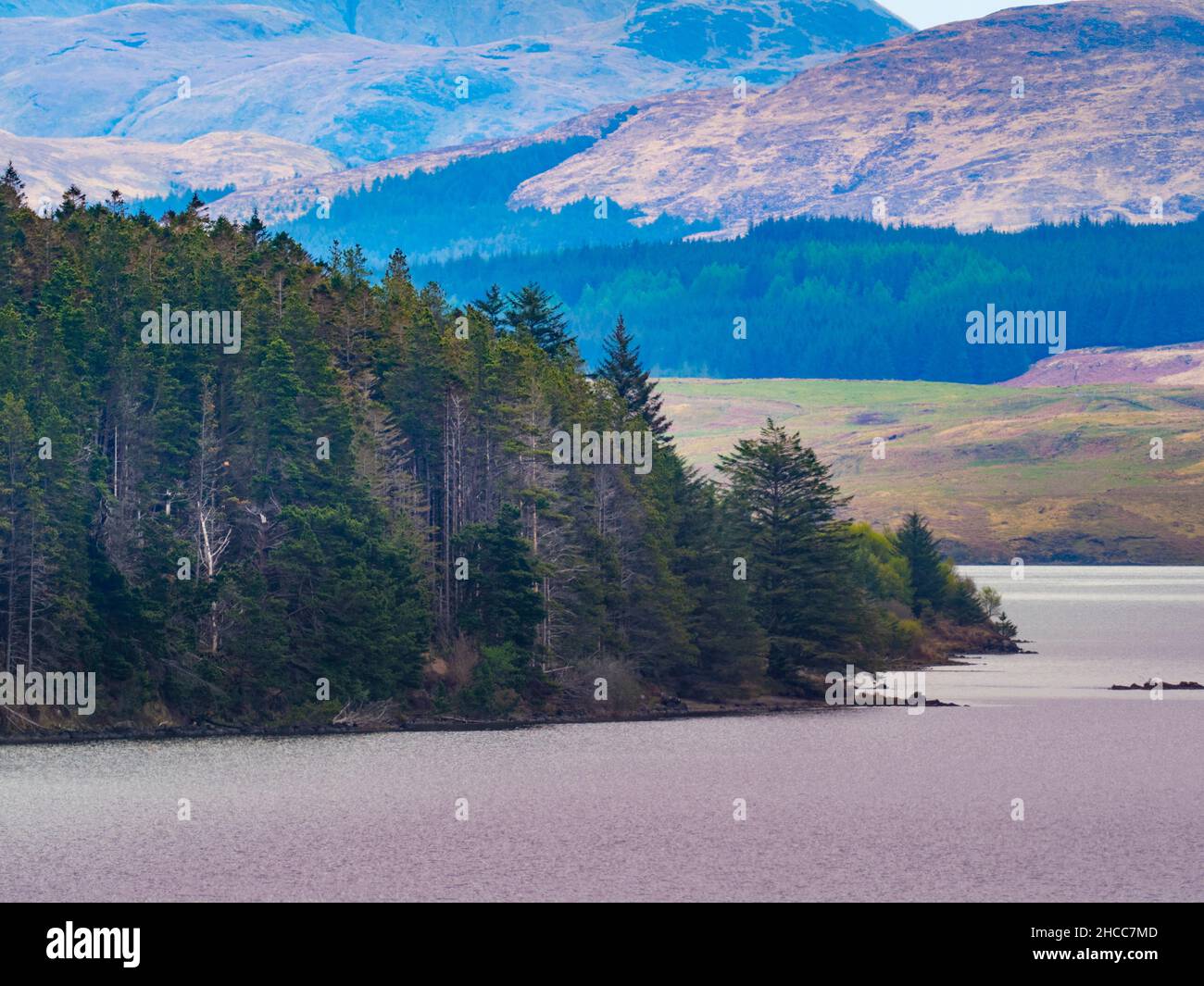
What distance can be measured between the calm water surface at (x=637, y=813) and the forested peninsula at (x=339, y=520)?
494 centimetres

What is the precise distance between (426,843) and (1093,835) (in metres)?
23.7

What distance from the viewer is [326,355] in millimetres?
105562

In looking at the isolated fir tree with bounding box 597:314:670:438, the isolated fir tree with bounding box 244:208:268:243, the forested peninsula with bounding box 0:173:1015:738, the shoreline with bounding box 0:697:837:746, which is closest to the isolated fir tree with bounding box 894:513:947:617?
the forested peninsula with bounding box 0:173:1015:738

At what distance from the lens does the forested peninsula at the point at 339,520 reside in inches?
3627

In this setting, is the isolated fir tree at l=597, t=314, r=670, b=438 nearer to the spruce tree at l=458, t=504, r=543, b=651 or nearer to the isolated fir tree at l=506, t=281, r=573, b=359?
the isolated fir tree at l=506, t=281, r=573, b=359

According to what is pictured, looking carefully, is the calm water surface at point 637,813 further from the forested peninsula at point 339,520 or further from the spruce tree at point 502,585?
the spruce tree at point 502,585

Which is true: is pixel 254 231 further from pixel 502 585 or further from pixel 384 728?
pixel 384 728

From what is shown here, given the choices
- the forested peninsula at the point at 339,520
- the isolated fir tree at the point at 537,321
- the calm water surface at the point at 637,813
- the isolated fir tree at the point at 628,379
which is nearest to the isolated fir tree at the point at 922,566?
the forested peninsula at the point at 339,520

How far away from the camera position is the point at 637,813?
73875mm

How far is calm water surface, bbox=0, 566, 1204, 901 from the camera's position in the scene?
60406 millimetres

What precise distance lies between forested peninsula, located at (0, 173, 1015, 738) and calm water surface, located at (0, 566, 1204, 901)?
4.94 meters

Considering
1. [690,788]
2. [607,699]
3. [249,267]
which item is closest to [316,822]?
[690,788]
